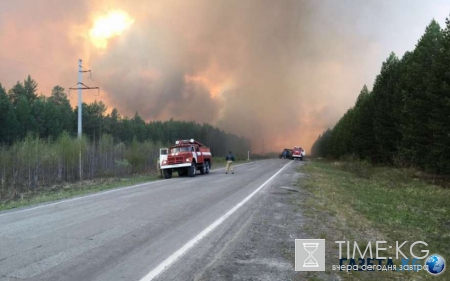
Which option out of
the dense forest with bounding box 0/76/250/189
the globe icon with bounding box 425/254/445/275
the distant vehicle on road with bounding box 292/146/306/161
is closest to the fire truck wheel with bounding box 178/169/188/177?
the dense forest with bounding box 0/76/250/189

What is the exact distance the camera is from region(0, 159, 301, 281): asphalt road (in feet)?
16.9

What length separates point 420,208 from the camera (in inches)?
503

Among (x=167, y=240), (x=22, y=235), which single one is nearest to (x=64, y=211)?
(x=22, y=235)

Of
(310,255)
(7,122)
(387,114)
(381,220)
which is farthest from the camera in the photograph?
(7,122)

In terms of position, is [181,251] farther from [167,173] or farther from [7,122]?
[7,122]

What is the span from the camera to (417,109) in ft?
83.7

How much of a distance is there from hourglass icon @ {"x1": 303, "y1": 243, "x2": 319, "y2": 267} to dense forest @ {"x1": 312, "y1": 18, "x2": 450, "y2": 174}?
57.6 ft

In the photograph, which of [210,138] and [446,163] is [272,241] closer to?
[446,163]

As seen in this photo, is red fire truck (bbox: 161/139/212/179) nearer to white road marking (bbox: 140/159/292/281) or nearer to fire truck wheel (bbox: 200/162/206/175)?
fire truck wheel (bbox: 200/162/206/175)

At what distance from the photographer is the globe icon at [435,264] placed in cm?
542

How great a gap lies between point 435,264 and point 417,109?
75.0ft

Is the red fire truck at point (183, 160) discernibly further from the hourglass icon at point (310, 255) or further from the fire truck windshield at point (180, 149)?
the hourglass icon at point (310, 255)

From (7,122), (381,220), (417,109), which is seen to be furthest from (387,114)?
(7,122)

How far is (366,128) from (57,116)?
66094 millimetres
